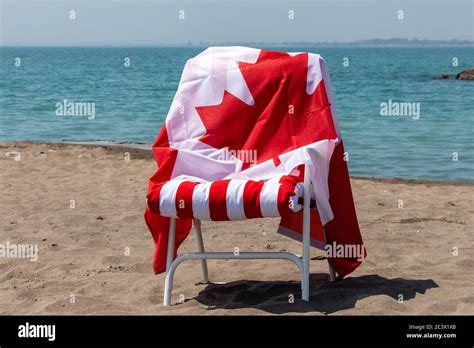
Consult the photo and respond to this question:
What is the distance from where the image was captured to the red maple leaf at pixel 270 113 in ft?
15.2

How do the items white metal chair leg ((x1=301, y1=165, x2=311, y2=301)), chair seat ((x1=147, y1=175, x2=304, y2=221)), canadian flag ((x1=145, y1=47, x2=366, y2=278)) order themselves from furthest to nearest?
canadian flag ((x1=145, y1=47, x2=366, y2=278)) < white metal chair leg ((x1=301, y1=165, x2=311, y2=301)) < chair seat ((x1=147, y1=175, x2=304, y2=221))

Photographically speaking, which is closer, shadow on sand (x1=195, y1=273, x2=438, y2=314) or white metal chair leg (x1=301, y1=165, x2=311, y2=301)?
white metal chair leg (x1=301, y1=165, x2=311, y2=301)

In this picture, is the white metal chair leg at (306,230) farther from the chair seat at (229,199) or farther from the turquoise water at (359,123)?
the turquoise water at (359,123)

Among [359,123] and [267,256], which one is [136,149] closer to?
[359,123]

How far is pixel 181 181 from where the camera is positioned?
442 cm

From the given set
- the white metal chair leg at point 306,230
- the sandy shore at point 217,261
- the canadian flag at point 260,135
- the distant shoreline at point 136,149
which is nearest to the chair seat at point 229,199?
the white metal chair leg at point 306,230

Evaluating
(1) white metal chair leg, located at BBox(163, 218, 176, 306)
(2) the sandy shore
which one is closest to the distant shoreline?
(2) the sandy shore

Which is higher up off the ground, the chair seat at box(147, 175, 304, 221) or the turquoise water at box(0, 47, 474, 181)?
the chair seat at box(147, 175, 304, 221)

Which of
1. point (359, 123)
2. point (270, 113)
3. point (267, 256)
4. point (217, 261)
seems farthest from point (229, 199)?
point (359, 123)

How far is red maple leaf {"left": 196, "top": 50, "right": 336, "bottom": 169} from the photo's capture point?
4.63 meters

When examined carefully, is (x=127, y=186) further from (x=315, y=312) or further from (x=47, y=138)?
(x=47, y=138)

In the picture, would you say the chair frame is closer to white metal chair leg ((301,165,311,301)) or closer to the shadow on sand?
white metal chair leg ((301,165,311,301))
